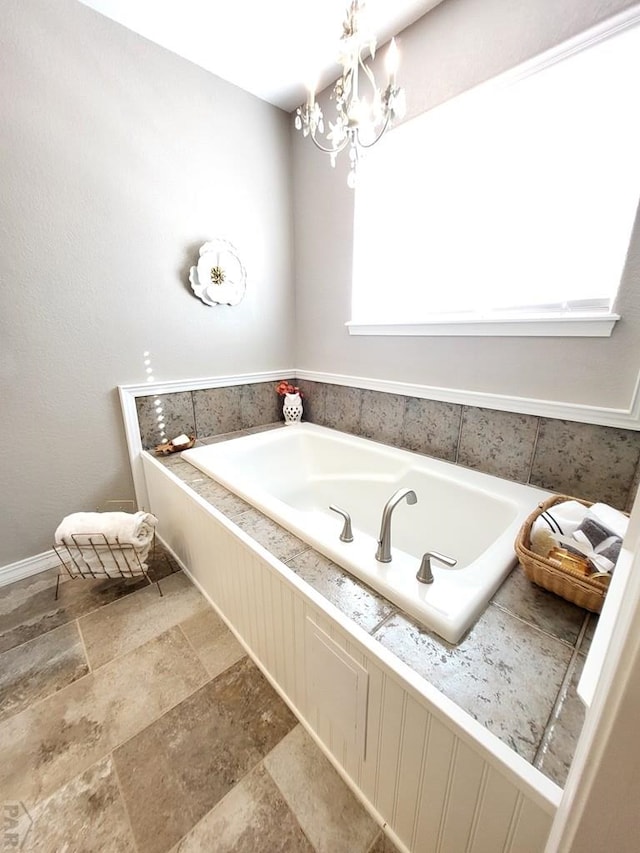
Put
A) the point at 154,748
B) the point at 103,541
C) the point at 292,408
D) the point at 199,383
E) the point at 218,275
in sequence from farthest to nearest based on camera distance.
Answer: the point at 292,408, the point at 199,383, the point at 218,275, the point at 103,541, the point at 154,748

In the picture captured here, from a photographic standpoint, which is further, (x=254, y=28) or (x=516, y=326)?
(x=254, y=28)

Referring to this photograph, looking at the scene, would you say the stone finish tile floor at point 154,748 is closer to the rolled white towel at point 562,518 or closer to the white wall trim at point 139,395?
the white wall trim at point 139,395

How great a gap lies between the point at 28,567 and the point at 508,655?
208cm

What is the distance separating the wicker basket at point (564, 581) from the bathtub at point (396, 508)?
0.25ft

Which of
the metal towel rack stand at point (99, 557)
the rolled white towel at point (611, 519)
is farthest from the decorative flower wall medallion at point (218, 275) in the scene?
the rolled white towel at point (611, 519)

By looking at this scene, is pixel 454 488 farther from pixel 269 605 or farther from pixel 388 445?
pixel 269 605

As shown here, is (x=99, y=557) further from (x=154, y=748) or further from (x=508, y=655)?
(x=508, y=655)

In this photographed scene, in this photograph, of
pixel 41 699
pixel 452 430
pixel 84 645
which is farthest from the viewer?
pixel 452 430

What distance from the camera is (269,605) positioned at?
3.47 ft

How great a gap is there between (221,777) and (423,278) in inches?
81.2

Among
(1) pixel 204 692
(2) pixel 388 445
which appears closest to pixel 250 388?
(2) pixel 388 445

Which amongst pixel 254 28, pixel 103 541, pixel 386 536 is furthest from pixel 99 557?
pixel 254 28

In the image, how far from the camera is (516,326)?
4.43ft

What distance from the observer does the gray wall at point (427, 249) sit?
1146 millimetres
